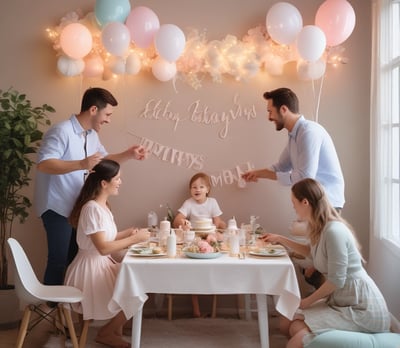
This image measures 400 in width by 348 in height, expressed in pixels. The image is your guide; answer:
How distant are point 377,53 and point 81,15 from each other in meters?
2.27

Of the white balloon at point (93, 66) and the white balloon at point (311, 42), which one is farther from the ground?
the white balloon at point (311, 42)

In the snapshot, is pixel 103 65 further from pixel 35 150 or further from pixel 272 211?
pixel 272 211

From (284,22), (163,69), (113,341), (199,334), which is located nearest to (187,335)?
(199,334)

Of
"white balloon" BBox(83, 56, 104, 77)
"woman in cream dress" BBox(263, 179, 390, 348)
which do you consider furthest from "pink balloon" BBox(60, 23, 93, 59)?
"woman in cream dress" BBox(263, 179, 390, 348)

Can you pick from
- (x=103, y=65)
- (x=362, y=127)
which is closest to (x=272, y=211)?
(x=362, y=127)

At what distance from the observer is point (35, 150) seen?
12.6 ft

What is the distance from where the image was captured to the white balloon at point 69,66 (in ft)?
12.8

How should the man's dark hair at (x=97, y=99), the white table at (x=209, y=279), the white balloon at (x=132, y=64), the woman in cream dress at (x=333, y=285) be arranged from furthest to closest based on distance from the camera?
the white balloon at (x=132, y=64), the man's dark hair at (x=97, y=99), the white table at (x=209, y=279), the woman in cream dress at (x=333, y=285)

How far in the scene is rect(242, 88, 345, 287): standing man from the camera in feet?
10.8

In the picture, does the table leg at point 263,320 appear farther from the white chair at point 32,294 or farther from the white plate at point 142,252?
the white chair at point 32,294

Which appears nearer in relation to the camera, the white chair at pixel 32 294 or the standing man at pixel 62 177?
the white chair at pixel 32 294

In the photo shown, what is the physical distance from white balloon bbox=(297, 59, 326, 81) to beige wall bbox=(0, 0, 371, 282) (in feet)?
0.68

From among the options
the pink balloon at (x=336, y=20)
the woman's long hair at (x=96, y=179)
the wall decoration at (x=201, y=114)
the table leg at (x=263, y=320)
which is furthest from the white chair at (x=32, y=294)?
the pink balloon at (x=336, y=20)

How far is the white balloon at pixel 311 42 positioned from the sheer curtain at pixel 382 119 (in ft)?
1.26
